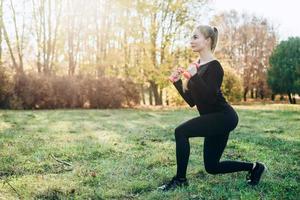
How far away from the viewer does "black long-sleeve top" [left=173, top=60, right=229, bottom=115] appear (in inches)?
207

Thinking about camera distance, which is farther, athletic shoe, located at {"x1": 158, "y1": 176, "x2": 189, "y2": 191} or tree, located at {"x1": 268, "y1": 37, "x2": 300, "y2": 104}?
tree, located at {"x1": 268, "y1": 37, "x2": 300, "y2": 104}

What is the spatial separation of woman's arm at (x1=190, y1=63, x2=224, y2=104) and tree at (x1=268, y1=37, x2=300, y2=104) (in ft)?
126

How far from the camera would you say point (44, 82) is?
2622 cm

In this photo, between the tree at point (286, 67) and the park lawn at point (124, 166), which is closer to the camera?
the park lawn at point (124, 166)

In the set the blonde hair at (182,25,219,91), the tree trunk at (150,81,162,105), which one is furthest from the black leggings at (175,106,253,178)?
the tree trunk at (150,81,162,105)

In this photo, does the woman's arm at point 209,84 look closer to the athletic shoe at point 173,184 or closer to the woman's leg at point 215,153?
the woman's leg at point 215,153

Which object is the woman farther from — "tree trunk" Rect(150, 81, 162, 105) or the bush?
"tree trunk" Rect(150, 81, 162, 105)

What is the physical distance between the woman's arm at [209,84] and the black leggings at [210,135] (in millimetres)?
270

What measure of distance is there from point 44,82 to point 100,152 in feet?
59.7

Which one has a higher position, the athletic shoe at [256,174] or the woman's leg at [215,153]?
the woman's leg at [215,153]

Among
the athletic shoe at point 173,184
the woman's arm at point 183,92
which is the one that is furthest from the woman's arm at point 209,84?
the athletic shoe at point 173,184

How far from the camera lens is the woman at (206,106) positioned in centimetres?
532

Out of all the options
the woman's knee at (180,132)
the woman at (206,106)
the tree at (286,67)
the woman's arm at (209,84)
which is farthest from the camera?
the tree at (286,67)

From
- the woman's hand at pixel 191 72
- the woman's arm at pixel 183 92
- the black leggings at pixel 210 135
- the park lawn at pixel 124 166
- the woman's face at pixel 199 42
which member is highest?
the woman's face at pixel 199 42
